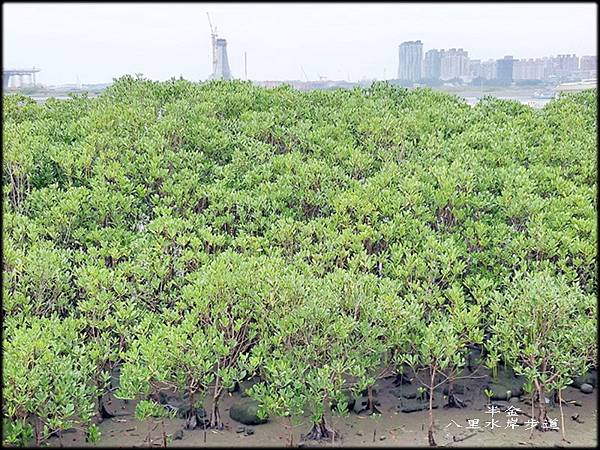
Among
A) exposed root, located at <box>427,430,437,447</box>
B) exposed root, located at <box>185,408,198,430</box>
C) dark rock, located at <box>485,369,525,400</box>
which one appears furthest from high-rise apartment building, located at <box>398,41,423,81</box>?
exposed root, located at <box>185,408,198,430</box>

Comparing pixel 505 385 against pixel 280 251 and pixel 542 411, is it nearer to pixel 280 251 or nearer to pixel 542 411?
pixel 542 411

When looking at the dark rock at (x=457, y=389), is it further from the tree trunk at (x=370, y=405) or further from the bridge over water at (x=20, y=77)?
the bridge over water at (x=20, y=77)

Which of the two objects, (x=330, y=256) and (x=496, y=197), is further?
(x=496, y=197)

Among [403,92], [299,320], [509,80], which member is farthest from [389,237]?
[509,80]

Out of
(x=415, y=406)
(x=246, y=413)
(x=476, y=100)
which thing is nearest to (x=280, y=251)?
(x=246, y=413)

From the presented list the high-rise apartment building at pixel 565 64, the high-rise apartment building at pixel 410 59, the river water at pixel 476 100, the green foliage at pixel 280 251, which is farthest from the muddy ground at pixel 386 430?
the high-rise apartment building at pixel 565 64

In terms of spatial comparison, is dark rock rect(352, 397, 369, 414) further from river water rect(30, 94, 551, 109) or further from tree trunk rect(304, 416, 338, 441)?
river water rect(30, 94, 551, 109)

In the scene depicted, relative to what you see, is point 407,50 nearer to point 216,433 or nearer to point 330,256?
point 330,256
